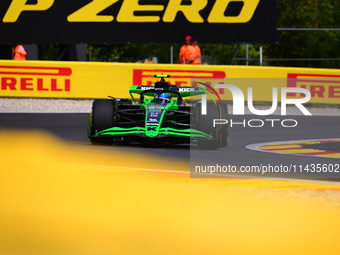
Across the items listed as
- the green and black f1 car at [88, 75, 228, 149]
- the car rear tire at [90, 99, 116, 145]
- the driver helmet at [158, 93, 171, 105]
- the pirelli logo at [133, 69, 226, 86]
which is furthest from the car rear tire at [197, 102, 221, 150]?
the pirelli logo at [133, 69, 226, 86]

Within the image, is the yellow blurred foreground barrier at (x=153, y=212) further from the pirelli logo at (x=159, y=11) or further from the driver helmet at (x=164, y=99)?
the pirelli logo at (x=159, y=11)

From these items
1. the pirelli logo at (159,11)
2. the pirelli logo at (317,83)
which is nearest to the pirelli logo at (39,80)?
the pirelli logo at (159,11)

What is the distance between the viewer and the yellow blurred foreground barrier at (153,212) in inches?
245

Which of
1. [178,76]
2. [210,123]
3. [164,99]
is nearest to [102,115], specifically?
[164,99]

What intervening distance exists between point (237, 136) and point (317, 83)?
7.43m

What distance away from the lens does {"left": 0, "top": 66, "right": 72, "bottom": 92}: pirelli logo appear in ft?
73.8

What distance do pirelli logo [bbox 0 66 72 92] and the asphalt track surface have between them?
1547 mm

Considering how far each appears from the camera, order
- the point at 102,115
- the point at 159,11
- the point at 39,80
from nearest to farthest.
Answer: the point at 102,115 → the point at 39,80 → the point at 159,11

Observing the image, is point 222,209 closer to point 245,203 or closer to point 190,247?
point 245,203

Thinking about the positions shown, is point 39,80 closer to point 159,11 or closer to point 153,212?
point 159,11

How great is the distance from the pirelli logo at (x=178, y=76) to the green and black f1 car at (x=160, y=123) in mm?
8765

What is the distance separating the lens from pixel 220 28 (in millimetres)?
25281

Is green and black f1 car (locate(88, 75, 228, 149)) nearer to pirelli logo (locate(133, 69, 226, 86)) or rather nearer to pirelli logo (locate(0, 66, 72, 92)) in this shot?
pirelli logo (locate(133, 69, 226, 86))

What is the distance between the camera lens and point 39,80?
22562mm
